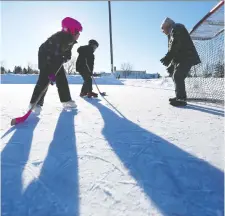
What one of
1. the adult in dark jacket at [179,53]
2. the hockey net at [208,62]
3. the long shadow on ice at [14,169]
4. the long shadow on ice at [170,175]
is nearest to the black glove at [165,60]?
the adult in dark jacket at [179,53]

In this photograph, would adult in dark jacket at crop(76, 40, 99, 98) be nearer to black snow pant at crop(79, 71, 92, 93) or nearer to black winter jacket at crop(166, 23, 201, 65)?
black snow pant at crop(79, 71, 92, 93)

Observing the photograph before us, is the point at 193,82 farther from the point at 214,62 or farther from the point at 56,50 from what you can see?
the point at 56,50

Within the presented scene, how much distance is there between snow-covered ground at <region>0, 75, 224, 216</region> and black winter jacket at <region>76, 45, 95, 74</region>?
2.82m

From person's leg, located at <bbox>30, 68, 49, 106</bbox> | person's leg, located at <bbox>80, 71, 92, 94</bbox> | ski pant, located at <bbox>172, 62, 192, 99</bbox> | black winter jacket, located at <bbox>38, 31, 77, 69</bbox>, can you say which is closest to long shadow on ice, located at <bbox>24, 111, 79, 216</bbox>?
person's leg, located at <bbox>30, 68, 49, 106</bbox>

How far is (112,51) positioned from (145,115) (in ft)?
45.7

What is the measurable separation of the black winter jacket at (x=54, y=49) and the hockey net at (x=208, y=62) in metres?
2.18

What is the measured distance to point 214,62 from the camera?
4.96 m

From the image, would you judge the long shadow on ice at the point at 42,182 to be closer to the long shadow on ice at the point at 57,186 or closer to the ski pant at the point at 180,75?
the long shadow on ice at the point at 57,186

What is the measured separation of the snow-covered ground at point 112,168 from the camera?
132cm

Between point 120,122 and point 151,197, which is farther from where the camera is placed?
point 120,122

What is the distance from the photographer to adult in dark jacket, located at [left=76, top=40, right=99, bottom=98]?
220 inches

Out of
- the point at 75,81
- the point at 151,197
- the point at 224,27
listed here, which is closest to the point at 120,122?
the point at 151,197

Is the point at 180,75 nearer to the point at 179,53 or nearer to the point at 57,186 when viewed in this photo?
the point at 179,53

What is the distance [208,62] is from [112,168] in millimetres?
3936
